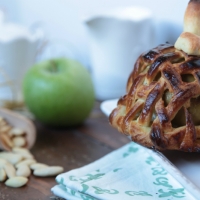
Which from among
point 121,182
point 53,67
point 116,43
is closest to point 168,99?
point 121,182

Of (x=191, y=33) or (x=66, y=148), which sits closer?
(x=191, y=33)

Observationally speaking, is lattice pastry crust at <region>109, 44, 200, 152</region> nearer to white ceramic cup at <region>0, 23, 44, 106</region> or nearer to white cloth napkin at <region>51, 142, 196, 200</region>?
white cloth napkin at <region>51, 142, 196, 200</region>

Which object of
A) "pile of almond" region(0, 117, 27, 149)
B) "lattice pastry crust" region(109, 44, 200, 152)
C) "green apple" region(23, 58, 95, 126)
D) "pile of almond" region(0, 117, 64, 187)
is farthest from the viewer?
"green apple" region(23, 58, 95, 126)

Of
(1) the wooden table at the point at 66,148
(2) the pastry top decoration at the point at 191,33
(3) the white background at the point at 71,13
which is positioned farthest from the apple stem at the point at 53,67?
(2) the pastry top decoration at the point at 191,33

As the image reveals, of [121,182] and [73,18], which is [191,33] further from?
[73,18]

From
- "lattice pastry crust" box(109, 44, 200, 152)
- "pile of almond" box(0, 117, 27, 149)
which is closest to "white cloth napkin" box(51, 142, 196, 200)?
"lattice pastry crust" box(109, 44, 200, 152)

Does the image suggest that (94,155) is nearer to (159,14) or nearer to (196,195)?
(196,195)
